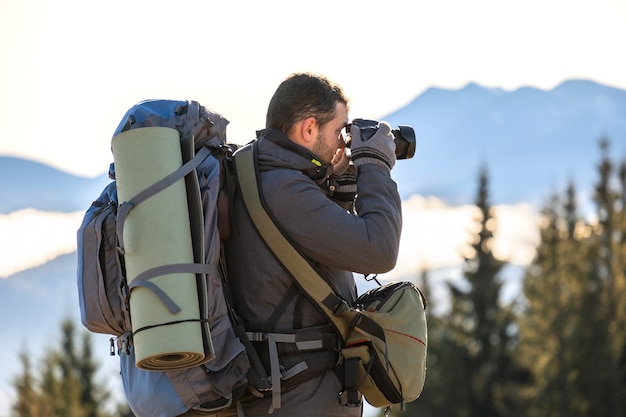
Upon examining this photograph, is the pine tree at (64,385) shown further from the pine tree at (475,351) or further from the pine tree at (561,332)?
the pine tree at (561,332)

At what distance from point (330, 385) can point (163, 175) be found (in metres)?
1.14

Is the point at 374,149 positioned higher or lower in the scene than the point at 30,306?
higher

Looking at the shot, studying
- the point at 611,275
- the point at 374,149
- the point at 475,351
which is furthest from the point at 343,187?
the point at 475,351

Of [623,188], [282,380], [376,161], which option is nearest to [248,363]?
[282,380]

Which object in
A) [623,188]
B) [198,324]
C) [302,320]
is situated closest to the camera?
[198,324]

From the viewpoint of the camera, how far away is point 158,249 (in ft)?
16.8

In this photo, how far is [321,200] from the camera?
541cm

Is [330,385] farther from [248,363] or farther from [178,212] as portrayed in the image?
[178,212]

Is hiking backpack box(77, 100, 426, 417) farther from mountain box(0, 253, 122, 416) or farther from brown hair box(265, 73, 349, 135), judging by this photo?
mountain box(0, 253, 122, 416)

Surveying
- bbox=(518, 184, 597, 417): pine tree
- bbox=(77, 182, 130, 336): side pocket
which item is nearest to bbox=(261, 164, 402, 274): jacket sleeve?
bbox=(77, 182, 130, 336): side pocket

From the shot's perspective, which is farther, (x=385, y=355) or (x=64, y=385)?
(x=64, y=385)

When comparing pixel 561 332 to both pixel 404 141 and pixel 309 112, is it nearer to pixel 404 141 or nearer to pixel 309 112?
pixel 404 141

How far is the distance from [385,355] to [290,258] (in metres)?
0.58

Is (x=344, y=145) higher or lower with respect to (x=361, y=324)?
Answer: higher
